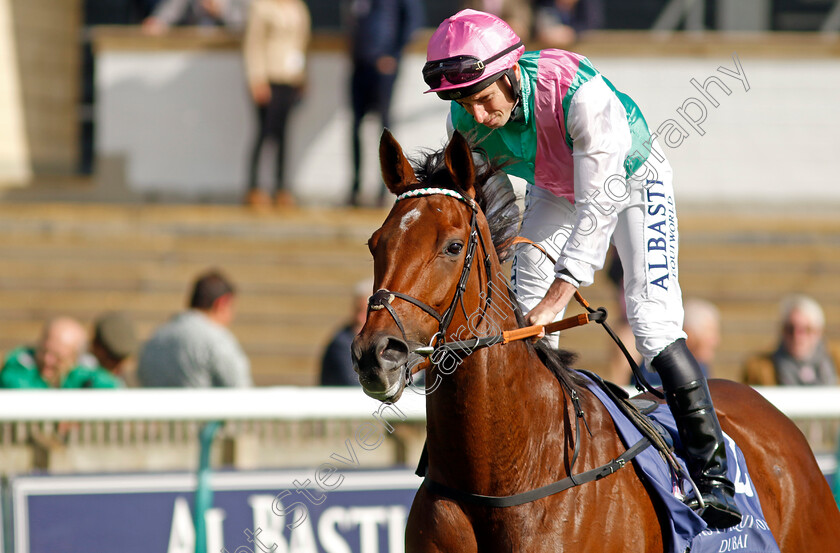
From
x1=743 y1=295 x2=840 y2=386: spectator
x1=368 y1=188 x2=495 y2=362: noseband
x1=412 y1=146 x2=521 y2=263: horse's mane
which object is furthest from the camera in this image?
x1=743 y1=295 x2=840 y2=386: spectator

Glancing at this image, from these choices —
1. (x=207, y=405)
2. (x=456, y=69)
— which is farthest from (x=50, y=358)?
(x=456, y=69)

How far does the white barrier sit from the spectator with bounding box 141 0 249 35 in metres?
6.75

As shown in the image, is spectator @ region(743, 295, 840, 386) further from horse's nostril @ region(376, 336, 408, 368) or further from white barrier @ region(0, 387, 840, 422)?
horse's nostril @ region(376, 336, 408, 368)

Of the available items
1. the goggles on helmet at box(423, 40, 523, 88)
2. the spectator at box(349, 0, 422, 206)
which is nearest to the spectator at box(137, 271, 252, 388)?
the goggles on helmet at box(423, 40, 523, 88)

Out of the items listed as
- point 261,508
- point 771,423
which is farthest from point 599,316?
point 261,508

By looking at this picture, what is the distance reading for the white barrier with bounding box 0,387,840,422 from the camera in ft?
15.0

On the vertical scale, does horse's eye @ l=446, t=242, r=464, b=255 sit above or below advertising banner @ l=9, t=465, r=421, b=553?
above

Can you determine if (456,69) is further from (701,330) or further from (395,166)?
(701,330)

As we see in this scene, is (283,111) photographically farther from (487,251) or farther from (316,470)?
(487,251)

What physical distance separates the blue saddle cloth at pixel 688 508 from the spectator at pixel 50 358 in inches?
126

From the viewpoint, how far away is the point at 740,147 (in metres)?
10.7

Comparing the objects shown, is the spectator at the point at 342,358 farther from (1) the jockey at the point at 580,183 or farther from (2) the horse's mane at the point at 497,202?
(2) the horse's mane at the point at 497,202

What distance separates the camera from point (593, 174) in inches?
131

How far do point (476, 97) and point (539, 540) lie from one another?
1.30 metres
